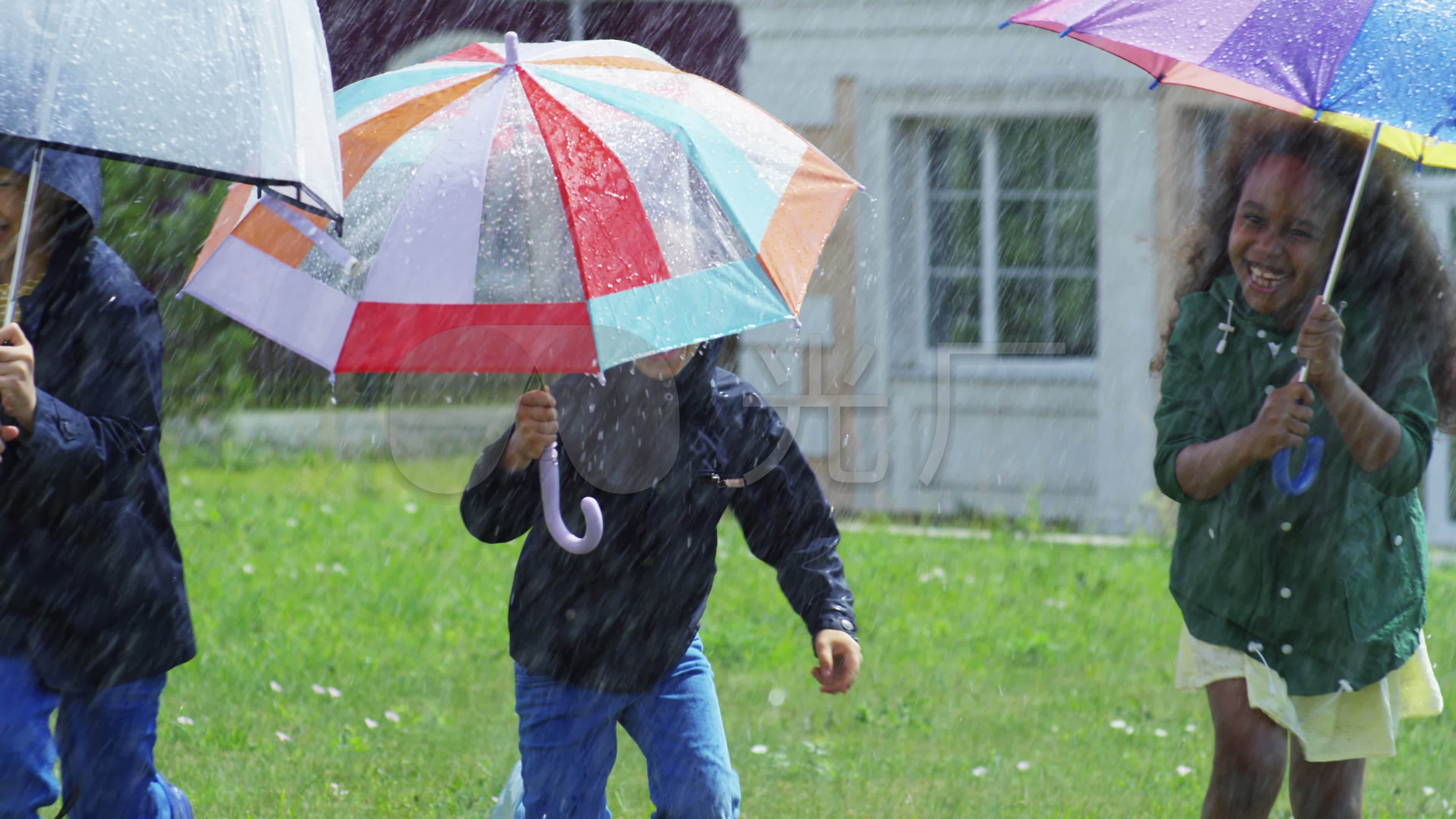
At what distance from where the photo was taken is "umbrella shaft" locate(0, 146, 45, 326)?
2863mm

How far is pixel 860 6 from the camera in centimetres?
1056

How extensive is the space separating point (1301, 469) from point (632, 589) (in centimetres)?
148

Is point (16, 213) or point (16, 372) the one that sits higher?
point (16, 213)

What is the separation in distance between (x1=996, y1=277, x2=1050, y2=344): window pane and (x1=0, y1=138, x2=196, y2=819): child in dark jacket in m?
8.17

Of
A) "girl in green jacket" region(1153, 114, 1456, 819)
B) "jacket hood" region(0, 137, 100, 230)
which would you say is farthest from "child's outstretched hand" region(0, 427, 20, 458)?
"girl in green jacket" region(1153, 114, 1456, 819)

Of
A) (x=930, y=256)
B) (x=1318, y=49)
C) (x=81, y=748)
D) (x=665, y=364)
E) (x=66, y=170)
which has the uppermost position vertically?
(x=1318, y=49)

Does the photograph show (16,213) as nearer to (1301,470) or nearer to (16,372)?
(16,372)

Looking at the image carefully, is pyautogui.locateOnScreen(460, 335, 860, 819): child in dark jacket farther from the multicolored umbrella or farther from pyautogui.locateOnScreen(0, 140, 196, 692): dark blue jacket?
the multicolored umbrella

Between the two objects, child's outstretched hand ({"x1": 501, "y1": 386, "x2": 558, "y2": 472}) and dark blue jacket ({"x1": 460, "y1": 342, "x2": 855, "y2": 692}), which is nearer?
child's outstretched hand ({"x1": 501, "y1": 386, "x2": 558, "y2": 472})

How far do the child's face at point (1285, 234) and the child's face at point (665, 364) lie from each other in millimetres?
1227

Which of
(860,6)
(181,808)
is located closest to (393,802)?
(181,808)

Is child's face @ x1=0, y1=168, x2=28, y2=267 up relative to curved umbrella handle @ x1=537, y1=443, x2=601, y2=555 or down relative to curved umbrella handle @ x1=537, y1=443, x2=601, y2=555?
up

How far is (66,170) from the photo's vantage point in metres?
3.19

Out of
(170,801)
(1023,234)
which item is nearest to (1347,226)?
(170,801)
